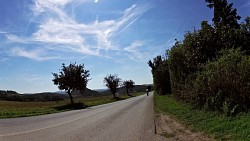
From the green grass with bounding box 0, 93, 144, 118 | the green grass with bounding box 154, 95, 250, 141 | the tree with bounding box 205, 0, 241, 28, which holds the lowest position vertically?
the green grass with bounding box 154, 95, 250, 141

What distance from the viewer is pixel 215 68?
1412 cm

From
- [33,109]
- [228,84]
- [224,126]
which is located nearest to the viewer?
[224,126]

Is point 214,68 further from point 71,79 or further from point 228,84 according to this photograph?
point 71,79

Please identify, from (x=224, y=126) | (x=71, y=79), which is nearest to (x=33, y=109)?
(x=71, y=79)

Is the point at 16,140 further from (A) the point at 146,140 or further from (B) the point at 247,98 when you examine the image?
(B) the point at 247,98

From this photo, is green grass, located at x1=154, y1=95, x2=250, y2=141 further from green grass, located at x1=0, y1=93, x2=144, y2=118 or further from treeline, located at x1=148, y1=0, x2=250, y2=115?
green grass, located at x1=0, y1=93, x2=144, y2=118

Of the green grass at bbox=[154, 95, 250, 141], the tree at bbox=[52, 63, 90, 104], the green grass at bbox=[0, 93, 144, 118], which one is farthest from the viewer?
the tree at bbox=[52, 63, 90, 104]

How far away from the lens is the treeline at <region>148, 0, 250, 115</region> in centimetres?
1238

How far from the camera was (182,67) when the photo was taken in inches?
852

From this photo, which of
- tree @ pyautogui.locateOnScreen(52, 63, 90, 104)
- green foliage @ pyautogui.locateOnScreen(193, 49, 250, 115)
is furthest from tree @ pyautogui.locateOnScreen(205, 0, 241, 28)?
green foliage @ pyautogui.locateOnScreen(193, 49, 250, 115)

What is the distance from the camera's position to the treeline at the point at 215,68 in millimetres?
12383

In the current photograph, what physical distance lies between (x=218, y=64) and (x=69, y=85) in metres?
36.7

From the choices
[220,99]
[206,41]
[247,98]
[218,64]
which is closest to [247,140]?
[247,98]

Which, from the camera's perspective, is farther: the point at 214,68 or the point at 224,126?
the point at 214,68
